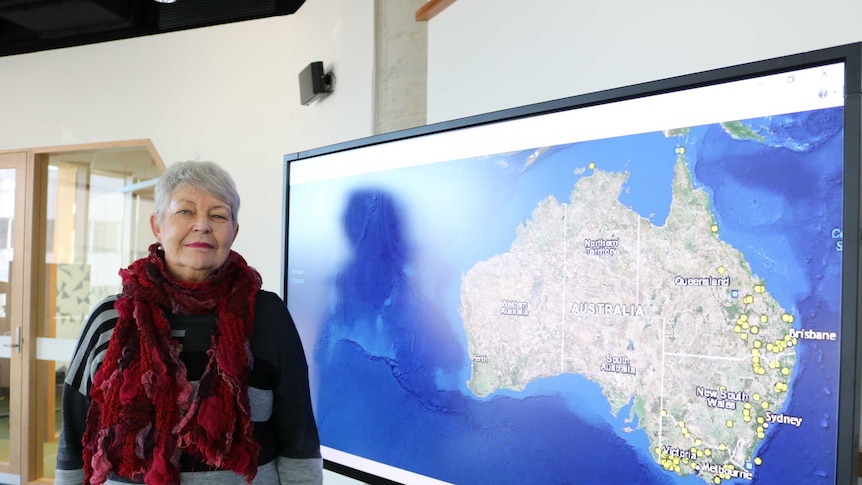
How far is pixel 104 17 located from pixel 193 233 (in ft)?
11.1

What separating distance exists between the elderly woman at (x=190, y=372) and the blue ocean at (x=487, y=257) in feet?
0.94

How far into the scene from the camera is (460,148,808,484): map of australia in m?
1.04

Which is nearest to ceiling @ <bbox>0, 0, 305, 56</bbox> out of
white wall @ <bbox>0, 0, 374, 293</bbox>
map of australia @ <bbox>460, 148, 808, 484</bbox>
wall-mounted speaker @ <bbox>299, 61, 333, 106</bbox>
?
white wall @ <bbox>0, 0, 374, 293</bbox>

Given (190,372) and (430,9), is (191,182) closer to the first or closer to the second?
(190,372)

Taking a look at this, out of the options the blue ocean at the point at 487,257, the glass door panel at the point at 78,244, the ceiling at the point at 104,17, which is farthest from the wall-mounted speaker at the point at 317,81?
the glass door panel at the point at 78,244

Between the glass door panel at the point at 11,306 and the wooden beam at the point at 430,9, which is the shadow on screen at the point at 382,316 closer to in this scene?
the wooden beam at the point at 430,9

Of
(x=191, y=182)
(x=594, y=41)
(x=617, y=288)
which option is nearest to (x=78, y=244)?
(x=191, y=182)

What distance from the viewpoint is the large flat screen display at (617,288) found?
99 centimetres

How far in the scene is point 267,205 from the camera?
3582mm

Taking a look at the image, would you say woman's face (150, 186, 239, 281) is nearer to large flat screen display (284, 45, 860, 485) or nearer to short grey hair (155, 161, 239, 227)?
short grey hair (155, 161, 239, 227)

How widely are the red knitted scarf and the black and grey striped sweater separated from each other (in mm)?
33

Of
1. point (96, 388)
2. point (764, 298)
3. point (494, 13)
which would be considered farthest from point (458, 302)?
point (494, 13)

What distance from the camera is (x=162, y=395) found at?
136 cm

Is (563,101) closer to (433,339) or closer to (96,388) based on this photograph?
(433,339)
